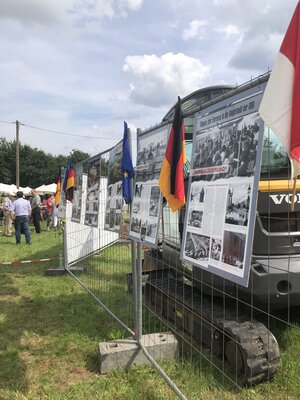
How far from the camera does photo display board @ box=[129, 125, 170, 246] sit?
3351mm

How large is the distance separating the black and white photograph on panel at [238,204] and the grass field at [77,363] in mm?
1832

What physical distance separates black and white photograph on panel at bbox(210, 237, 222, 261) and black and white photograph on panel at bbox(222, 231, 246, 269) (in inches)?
1.6

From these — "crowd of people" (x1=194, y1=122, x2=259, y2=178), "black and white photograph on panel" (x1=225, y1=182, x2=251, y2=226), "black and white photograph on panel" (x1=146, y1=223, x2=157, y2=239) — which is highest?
"crowd of people" (x1=194, y1=122, x2=259, y2=178)

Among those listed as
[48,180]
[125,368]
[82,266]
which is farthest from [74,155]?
[125,368]

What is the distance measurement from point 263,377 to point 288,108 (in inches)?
104

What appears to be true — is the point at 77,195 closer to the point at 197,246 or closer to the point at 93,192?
the point at 93,192

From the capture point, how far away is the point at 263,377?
345cm

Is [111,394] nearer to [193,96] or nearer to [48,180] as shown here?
[193,96]

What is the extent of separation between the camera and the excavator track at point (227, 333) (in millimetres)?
3346

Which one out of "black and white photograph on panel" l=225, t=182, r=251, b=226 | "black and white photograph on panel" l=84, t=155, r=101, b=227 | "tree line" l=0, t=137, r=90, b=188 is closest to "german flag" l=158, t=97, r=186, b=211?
"black and white photograph on panel" l=225, t=182, r=251, b=226

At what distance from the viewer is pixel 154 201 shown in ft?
11.2

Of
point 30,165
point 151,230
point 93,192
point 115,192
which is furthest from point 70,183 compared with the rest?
point 30,165

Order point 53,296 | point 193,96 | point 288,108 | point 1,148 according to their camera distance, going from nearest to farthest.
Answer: point 288,108 → point 193,96 → point 53,296 → point 1,148

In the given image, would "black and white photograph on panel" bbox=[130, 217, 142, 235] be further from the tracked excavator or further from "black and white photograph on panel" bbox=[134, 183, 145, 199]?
the tracked excavator
